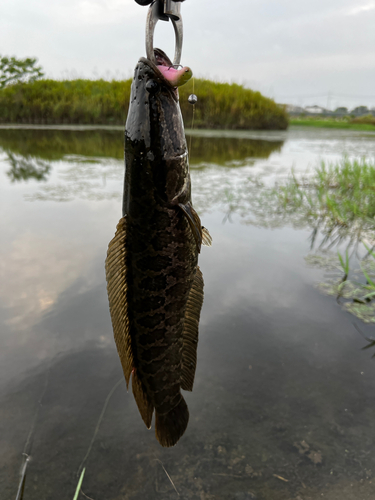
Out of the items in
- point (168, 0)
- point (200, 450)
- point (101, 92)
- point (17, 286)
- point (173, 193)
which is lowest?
point (200, 450)

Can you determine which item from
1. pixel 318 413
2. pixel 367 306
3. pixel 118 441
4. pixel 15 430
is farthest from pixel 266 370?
pixel 15 430

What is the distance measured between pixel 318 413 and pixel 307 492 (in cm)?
56

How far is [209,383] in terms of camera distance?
7.93 feet

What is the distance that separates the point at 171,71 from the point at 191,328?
3.56 feet

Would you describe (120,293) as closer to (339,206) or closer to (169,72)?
(169,72)

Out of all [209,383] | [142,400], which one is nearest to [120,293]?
[142,400]

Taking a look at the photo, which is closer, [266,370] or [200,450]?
[200,450]

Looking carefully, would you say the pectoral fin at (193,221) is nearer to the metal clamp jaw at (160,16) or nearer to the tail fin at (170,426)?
the metal clamp jaw at (160,16)

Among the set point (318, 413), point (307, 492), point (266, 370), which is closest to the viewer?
point (307, 492)

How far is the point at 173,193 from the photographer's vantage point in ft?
3.87

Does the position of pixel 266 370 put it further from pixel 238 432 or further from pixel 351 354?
pixel 351 354

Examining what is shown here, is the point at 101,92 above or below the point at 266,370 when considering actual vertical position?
above

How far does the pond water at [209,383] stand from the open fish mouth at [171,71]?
1.98 meters

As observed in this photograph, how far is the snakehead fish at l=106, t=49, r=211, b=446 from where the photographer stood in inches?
45.4
